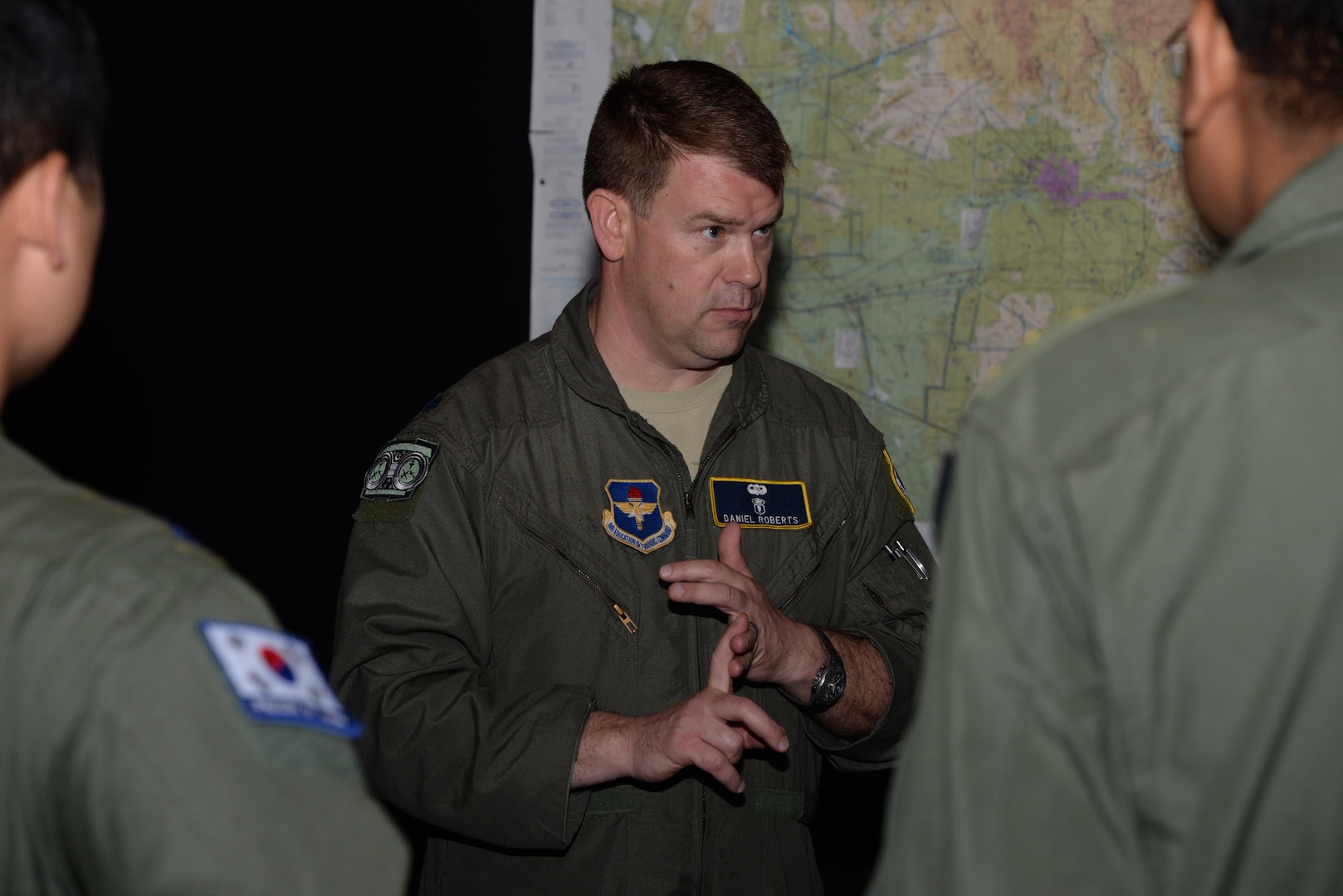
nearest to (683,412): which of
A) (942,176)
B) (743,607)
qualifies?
(743,607)

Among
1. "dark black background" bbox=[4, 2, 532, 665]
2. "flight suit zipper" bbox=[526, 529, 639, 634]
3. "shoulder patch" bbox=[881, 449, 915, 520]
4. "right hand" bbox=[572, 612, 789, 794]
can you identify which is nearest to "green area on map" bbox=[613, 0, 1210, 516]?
"dark black background" bbox=[4, 2, 532, 665]

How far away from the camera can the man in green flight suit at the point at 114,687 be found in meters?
0.71

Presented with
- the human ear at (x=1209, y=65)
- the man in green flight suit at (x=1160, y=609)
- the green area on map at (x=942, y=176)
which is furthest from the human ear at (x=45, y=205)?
the green area on map at (x=942, y=176)

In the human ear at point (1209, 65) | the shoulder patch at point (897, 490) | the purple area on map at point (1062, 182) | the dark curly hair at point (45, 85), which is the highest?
the human ear at point (1209, 65)

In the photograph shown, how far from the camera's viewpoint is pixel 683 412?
1899mm

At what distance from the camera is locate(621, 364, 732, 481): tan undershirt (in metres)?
1.87

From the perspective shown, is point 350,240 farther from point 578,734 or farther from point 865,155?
point 578,734

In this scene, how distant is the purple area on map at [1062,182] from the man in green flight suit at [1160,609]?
1.78 m

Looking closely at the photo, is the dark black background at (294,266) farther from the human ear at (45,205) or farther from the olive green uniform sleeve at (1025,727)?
the olive green uniform sleeve at (1025,727)

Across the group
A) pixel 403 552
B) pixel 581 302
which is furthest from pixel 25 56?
pixel 581 302

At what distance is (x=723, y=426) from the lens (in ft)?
6.01

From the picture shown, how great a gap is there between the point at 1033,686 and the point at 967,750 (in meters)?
0.06

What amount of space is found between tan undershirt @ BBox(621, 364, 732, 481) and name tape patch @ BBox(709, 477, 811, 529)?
0.25ft

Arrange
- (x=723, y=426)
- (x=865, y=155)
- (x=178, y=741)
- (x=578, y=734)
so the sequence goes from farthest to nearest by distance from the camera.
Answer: (x=865, y=155), (x=723, y=426), (x=578, y=734), (x=178, y=741)
